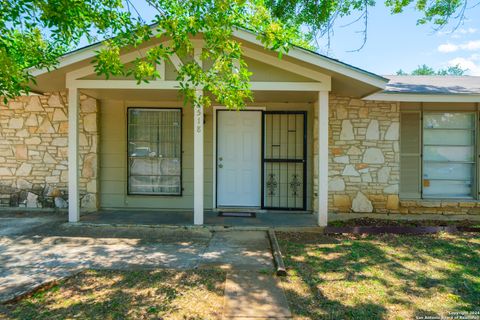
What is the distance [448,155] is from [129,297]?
6.67 metres

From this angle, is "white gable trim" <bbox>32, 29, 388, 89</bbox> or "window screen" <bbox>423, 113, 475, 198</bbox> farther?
"window screen" <bbox>423, 113, 475, 198</bbox>

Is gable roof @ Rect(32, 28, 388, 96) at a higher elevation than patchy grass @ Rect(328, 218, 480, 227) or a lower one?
higher

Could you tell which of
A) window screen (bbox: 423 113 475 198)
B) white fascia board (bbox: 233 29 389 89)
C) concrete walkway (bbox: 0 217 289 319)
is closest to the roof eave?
window screen (bbox: 423 113 475 198)

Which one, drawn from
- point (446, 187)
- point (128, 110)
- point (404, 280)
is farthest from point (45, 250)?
point (446, 187)

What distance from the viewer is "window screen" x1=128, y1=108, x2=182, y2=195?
7.00 m

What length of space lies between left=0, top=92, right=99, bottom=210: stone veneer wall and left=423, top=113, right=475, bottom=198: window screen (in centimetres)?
678

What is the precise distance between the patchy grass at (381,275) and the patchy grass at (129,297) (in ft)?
2.64

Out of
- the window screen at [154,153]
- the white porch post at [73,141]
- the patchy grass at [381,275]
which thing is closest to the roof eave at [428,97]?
the patchy grass at [381,275]

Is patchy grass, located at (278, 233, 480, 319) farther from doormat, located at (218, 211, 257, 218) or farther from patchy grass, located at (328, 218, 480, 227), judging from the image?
doormat, located at (218, 211, 257, 218)

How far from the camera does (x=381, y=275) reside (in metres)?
3.73

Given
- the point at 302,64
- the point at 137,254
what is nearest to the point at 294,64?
the point at 302,64

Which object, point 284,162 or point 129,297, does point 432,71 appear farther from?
point 129,297

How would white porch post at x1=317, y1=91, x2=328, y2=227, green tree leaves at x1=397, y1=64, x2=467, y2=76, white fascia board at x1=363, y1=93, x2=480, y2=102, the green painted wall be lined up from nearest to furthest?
white porch post at x1=317, y1=91, x2=328, y2=227 → white fascia board at x1=363, y1=93, x2=480, y2=102 → the green painted wall → green tree leaves at x1=397, y1=64, x2=467, y2=76

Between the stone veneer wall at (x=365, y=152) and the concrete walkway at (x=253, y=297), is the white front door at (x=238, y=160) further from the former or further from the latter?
the concrete walkway at (x=253, y=297)
